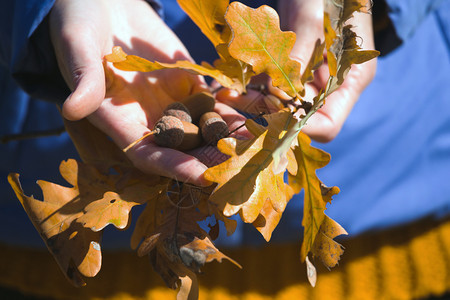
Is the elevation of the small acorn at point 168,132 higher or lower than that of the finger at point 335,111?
higher

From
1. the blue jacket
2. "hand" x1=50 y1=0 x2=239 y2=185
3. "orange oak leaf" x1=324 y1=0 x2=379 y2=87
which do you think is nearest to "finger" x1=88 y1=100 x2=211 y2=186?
"hand" x1=50 y1=0 x2=239 y2=185

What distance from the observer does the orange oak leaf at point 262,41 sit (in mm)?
685

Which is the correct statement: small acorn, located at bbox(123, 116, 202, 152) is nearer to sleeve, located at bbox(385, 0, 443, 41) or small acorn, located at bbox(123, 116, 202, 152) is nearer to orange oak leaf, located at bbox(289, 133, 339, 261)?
orange oak leaf, located at bbox(289, 133, 339, 261)

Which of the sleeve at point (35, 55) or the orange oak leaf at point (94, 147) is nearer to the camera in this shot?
the orange oak leaf at point (94, 147)

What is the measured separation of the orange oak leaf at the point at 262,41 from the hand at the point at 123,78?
204 millimetres

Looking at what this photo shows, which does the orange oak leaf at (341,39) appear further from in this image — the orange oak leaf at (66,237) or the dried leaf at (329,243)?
the orange oak leaf at (66,237)

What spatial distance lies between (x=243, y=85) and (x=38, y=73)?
0.51 meters

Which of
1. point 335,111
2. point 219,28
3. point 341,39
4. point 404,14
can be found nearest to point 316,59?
point 341,39

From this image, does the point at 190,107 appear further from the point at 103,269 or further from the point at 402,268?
the point at 402,268

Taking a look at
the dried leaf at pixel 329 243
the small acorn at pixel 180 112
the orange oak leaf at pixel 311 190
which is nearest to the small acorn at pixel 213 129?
the small acorn at pixel 180 112

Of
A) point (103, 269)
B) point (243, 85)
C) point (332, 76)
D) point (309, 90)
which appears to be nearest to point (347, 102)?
point (309, 90)

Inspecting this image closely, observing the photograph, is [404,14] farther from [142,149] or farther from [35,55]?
[35,55]

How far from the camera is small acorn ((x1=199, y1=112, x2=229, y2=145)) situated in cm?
79

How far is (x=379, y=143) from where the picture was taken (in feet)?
4.50
